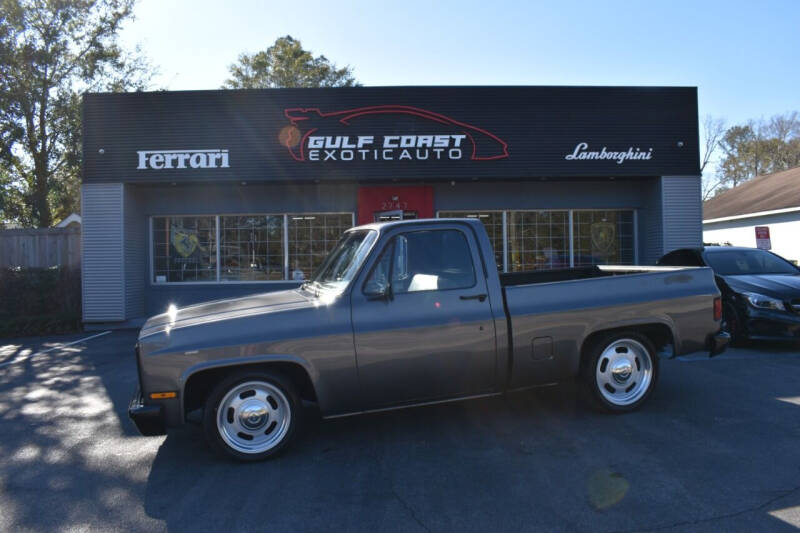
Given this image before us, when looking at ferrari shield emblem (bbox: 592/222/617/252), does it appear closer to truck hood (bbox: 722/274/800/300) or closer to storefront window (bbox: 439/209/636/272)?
storefront window (bbox: 439/209/636/272)

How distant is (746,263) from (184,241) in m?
11.9

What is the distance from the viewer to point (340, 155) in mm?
12547

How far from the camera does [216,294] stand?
43.8ft

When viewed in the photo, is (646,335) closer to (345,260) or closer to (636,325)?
(636,325)

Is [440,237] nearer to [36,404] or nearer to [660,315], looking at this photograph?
[660,315]

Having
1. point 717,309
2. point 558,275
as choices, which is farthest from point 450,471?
point 558,275

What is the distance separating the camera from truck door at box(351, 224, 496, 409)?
4387mm

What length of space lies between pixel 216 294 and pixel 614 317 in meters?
10.5

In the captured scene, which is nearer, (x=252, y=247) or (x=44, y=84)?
(x=252, y=247)

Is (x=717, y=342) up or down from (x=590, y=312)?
down

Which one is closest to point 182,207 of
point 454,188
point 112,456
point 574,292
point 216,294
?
point 216,294

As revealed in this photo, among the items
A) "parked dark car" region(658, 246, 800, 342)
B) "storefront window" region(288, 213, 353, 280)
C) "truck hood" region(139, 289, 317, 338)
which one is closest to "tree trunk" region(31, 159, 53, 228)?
"storefront window" region(288, 213, 353, 280)

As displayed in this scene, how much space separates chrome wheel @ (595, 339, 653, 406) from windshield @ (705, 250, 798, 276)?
456cm

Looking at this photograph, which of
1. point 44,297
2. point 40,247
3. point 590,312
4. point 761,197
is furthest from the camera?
point 761,197
